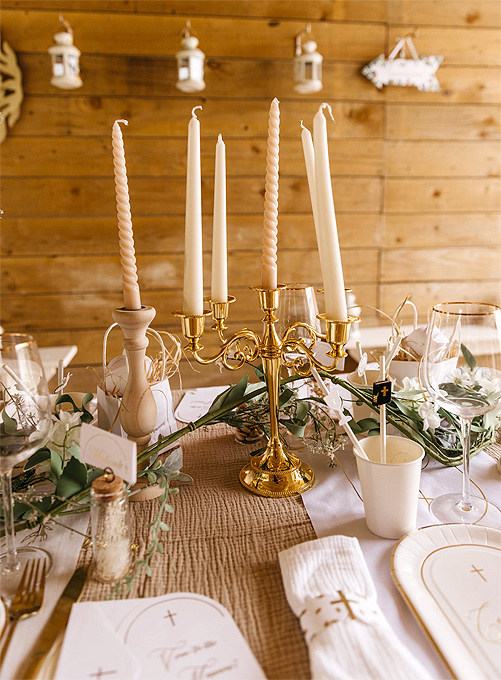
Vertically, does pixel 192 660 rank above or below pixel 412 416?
below

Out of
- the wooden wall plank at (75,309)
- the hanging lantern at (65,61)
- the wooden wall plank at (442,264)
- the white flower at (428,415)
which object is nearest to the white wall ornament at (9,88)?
the hanging lantern at (65,61)

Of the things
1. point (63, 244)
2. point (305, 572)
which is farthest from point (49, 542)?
point (63, 244)

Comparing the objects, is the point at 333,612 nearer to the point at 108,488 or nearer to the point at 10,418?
the point at 108,488

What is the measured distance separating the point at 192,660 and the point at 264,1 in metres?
2.43

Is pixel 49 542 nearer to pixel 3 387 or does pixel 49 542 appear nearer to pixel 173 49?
pixel 3 387

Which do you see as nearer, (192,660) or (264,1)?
(192,660)

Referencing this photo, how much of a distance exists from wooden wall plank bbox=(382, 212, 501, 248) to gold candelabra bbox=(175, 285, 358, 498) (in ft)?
6.12

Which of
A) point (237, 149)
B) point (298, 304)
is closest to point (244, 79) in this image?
point (237, 149)

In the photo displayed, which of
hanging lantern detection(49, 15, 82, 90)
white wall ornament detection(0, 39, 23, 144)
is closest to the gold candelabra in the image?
hanging lantern detection(49, 15, 82, 90)

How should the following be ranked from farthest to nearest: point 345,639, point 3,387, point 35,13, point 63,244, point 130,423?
point 63,244 < point 35,13 < point 130,423 < point 3,387 < point 345,639

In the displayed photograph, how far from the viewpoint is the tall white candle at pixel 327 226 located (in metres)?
0.62

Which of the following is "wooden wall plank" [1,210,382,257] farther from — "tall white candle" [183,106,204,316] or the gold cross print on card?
the gold cross print on card

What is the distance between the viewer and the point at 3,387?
60 centimetres

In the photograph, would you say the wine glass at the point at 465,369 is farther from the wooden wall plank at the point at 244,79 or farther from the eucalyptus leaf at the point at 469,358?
the wooden wall plank at the point at 244,79
